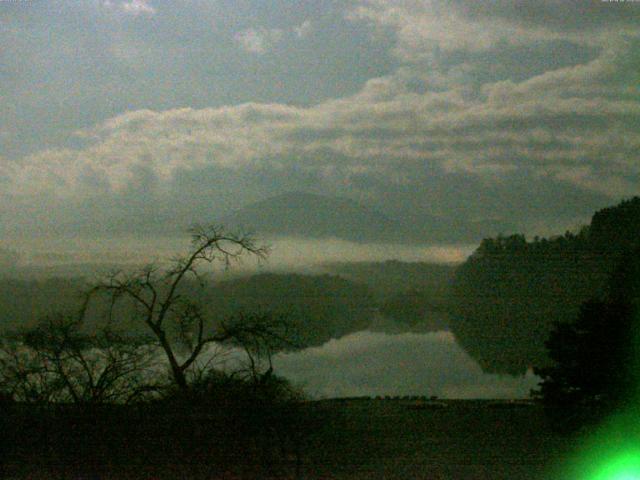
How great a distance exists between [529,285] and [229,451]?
2745 centimetres

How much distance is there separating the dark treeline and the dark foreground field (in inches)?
543

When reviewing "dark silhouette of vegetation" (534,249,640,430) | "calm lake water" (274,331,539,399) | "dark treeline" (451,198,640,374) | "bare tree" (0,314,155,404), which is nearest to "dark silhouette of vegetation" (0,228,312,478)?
"bare tree" (0,314,155,404)

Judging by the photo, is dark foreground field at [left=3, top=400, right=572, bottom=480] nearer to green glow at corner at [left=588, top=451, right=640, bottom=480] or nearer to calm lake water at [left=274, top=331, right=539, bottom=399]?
green glow at corner at [left=588, top=451, right=640, bottom=480]

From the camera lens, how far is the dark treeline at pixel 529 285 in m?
26.9

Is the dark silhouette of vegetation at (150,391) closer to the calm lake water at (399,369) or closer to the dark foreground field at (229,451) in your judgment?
the dark foreground field at (229,451)

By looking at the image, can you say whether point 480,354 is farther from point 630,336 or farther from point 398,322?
point 630,336

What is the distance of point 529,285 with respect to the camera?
114ft

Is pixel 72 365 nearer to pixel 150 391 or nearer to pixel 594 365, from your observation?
pixel 150 391

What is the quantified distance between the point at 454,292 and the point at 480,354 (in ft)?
36.9

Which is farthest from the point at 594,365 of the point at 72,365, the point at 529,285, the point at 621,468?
the point at 529,285

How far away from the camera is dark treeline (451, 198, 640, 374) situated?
2686cm

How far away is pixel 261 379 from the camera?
1054 centimetres

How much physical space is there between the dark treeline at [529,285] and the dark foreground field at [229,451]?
1379cm

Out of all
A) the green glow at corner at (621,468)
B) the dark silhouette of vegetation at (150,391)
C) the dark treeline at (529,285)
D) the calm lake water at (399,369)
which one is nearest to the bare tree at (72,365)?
the dark silhouette of vegetation at (150,391)
